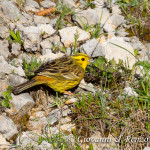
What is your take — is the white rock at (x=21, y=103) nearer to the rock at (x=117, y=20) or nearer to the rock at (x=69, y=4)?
the rock at (x=69, y=4)

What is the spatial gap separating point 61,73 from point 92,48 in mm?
933

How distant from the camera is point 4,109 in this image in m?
4.06

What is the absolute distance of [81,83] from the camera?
5.01 meters

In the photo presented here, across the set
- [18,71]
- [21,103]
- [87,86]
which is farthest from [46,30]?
[21,103]

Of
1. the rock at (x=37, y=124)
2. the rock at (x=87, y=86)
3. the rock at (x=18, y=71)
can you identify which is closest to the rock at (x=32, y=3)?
the rock at (x=18, y=71)

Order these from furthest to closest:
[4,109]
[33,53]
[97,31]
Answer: [97,31] → [33,53] → [4,109]

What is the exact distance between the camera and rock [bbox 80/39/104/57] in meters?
5.25

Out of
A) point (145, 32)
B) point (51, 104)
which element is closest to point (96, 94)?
point (51, 104)

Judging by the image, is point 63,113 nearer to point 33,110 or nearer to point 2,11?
point 33,110

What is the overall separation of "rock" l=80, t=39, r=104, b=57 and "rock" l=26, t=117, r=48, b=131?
168cm

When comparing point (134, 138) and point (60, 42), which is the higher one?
point (60, 42)

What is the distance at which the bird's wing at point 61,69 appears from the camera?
454 centimetres

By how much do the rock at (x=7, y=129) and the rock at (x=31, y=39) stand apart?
169 centimetres

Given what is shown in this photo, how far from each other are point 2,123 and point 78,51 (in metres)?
2.26
